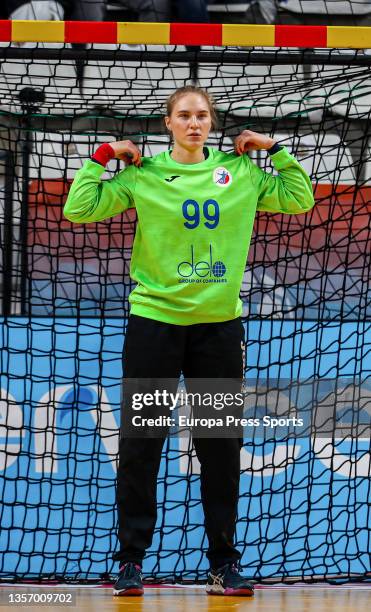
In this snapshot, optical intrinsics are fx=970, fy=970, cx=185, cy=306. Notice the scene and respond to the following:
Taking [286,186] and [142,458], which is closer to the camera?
[142,458]

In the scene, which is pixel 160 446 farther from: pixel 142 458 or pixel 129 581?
pixel 129 581

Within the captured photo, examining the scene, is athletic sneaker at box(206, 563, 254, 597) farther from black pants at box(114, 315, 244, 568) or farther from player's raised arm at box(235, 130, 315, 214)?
player's raised arm at box(235, 130, 315, 214)

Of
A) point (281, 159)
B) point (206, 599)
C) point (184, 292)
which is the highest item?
point (281, 159)

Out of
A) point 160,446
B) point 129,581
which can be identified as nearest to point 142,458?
point 160,446

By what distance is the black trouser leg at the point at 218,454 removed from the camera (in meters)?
2.64

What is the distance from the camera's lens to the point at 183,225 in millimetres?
2658

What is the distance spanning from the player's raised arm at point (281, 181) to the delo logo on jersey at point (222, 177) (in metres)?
0.09

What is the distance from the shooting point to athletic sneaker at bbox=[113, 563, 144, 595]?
2.58 metres

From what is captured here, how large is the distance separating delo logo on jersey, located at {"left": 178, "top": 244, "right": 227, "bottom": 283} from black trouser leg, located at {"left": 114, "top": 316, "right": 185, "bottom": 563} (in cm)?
14

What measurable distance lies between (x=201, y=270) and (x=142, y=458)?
0.53 meters

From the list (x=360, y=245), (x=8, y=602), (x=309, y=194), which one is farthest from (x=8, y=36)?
(x=360, y=245)

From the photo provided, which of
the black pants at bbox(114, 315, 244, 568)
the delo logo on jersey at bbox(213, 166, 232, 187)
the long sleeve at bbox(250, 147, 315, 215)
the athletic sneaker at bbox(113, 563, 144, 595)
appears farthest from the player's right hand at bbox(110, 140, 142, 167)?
the athletic sneaker at bbox(113, 563, 144, 595)

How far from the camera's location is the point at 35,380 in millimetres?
3566

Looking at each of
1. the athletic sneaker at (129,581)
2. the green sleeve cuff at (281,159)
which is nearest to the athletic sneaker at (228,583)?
the athletic sneaker at (129,581)
